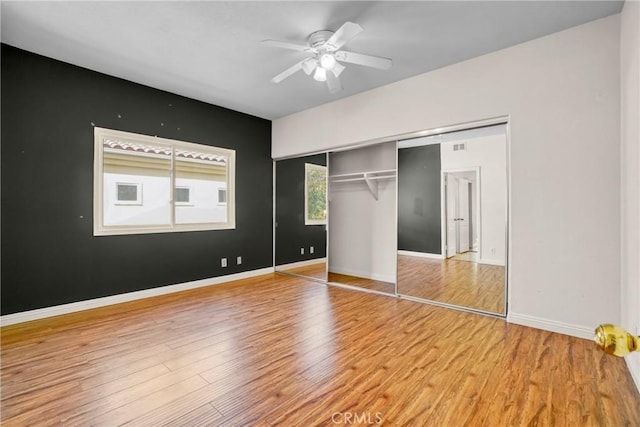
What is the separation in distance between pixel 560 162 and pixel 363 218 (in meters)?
2.73

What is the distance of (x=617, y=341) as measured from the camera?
0.86 metres

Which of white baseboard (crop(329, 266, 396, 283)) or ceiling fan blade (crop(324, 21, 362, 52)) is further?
white baseboard (crop(329, 266, 396, 283))

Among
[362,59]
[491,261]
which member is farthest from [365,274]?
[362,59]

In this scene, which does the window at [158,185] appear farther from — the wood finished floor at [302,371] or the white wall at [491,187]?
the white wall at [491,187]

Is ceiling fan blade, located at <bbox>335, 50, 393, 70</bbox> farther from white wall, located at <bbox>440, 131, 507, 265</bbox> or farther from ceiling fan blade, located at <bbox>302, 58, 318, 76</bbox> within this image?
white wall, located at <bbox>440, 131, 507, 265</bbox>

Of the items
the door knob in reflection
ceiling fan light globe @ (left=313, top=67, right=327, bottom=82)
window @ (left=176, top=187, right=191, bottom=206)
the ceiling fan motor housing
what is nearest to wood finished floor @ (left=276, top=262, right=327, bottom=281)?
window @ (left=176, top=187, right=191, bottom=206)

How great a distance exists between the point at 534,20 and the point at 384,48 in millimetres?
1302

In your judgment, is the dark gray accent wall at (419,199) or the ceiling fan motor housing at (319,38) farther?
the dark gray accent wall at (419,199)

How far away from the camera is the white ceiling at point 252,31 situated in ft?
8.13

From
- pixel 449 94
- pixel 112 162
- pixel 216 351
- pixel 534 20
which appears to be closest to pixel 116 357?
pixel 216 351

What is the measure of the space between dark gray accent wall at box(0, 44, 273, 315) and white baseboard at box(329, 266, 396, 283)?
2.11 meters

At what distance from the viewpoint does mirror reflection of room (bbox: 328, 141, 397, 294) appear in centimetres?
459

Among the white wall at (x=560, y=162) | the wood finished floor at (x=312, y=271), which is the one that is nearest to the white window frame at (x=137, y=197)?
the wood finished floor at (x=312, y=271)

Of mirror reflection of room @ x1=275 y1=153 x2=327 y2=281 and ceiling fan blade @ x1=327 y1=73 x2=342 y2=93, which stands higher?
ceiling fan blade @ x1=327 y1=73 x2=342 y2=93
